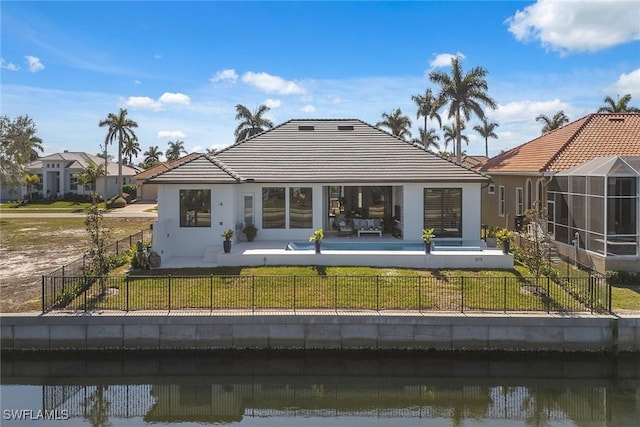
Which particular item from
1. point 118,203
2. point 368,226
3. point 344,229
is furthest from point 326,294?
point 118,203

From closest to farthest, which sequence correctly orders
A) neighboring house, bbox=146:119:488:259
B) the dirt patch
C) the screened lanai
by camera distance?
1. the dirt patch
2. the screened lanai
3. neighboring house, bbox=146:119:488:259

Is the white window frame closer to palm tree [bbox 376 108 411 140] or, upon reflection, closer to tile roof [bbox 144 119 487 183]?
tile roof [bbox 144 119 487 183]

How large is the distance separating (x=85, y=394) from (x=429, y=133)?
65991 millimetres

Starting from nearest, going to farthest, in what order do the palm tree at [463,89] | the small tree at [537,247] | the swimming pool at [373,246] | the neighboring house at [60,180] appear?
the small tree at [537,247], the swimming pool at [373,246], the palm tree at [463,89], the neighboring house at [60,180]

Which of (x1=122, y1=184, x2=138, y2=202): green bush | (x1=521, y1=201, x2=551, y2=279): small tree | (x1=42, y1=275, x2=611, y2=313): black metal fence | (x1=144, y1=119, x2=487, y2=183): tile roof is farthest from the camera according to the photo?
(x1=122, y1=184, x2=138, y2=202): green bush

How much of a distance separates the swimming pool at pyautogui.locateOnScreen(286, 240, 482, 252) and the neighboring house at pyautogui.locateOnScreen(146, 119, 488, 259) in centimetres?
140

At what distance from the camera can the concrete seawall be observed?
44.7 ft

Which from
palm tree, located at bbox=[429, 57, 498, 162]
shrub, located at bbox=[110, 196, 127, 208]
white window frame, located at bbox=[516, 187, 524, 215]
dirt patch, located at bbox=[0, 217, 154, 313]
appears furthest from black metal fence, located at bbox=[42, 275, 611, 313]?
shrub, located at bbox=[110, 196, 127, 208]

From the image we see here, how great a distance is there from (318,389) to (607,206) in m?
11.8

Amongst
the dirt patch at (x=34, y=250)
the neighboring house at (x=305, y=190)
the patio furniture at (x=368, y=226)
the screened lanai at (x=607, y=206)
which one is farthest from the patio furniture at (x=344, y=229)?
the dirt patch at (x=34, y=250)

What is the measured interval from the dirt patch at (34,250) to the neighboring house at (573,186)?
703 inches

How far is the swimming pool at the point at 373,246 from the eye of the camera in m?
20.3

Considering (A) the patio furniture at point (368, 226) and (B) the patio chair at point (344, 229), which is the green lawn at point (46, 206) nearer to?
(B) the patio chair at point (344, 229)

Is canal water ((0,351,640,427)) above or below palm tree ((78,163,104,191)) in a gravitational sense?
below
